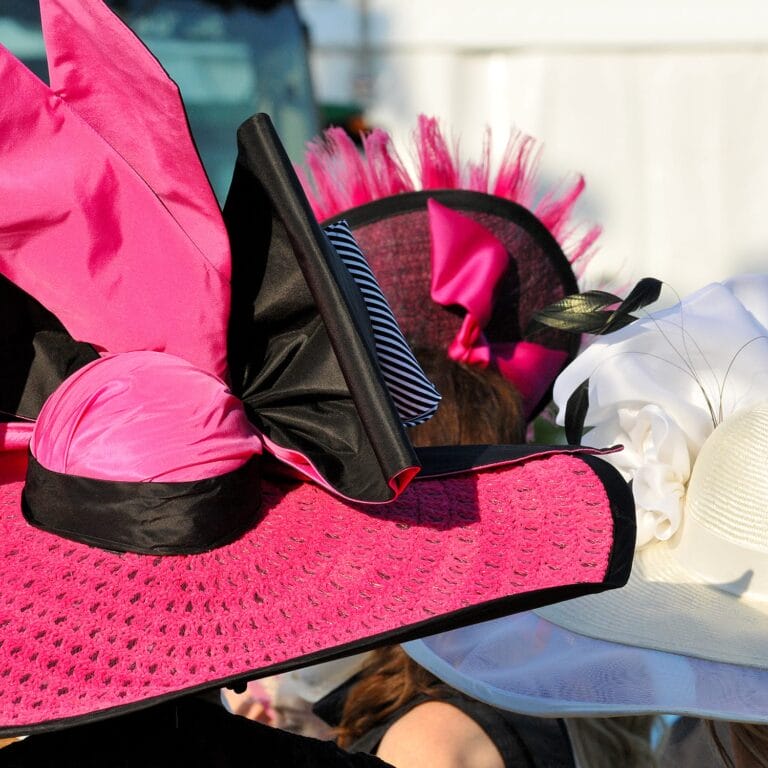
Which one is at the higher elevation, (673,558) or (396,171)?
(396,171)

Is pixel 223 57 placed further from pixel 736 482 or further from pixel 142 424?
pixel 142 424

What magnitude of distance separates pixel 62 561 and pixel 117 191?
0.26m

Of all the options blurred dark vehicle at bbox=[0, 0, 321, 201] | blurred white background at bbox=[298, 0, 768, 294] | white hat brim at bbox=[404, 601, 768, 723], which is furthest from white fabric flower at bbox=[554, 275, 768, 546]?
blurred dark vehicle at bbox=[0, 0, 321, 201]

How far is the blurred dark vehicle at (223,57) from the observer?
269 centimetres

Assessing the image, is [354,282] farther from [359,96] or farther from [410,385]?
[359,96]

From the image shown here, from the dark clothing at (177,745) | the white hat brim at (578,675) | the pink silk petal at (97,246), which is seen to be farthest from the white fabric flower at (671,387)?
the pink silk petal at (97,246)

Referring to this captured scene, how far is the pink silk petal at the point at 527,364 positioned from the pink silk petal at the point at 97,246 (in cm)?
74

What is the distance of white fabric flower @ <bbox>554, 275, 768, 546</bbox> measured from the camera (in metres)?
1.01

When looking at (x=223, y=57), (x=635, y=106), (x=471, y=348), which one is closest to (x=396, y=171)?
(x=471, y=348)

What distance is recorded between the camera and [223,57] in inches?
118

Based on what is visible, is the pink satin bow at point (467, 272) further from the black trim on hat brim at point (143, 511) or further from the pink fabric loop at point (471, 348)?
the black trim on hat brim at point (143, 511)

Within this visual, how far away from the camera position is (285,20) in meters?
3.21

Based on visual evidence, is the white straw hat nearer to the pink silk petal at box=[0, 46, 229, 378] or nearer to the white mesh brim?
the white mesh brim

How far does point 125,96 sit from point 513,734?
35.6 inches
